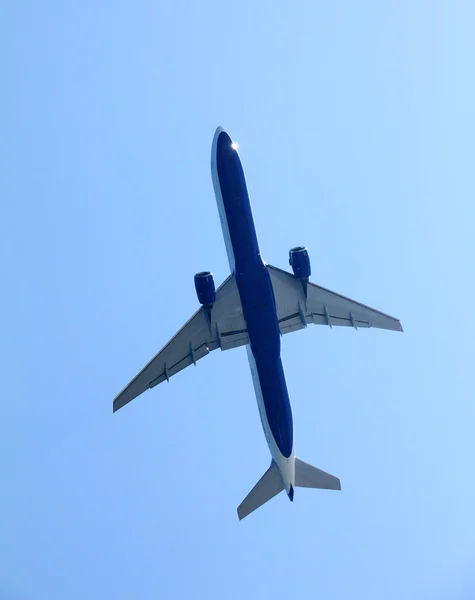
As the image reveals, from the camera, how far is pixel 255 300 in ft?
137

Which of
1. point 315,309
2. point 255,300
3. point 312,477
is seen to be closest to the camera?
point 255,300

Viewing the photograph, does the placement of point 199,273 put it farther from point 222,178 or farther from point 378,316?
point 378,316

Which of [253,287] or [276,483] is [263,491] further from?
[253,287]

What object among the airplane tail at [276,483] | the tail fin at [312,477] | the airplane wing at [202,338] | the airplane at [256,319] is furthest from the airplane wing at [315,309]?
the airplane tail at [276,483]

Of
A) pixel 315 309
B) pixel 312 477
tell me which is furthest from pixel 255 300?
pixel 312 477

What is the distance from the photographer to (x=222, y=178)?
4128 centimetres

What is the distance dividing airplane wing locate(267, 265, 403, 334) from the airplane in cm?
6

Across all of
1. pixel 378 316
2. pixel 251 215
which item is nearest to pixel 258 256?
pixel 251 215

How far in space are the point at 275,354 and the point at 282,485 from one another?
26.8 ft

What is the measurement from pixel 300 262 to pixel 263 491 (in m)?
13.7

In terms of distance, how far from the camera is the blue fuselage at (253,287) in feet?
135

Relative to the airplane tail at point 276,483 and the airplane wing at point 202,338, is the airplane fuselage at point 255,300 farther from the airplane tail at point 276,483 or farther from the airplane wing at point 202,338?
the airplane wing at point 202,338

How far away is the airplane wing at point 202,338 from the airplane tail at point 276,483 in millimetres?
7871

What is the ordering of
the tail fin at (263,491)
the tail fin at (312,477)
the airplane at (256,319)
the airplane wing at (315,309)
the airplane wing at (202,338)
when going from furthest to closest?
the tail fin at (312,477) → the airplane wing at (315,309) → the tail fin at (263,491) → the airplane wing at (202,338) → the airplane at (256,319)
